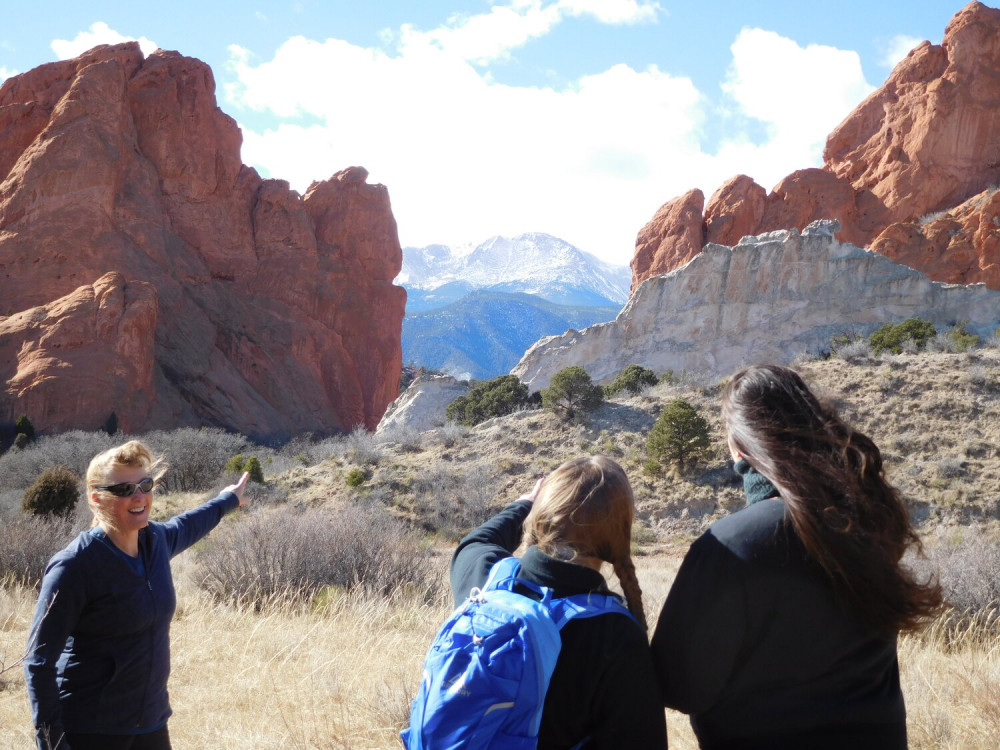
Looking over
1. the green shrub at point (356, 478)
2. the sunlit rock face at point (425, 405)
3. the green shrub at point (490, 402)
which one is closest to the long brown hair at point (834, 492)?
the green shrub at point (356, 478)

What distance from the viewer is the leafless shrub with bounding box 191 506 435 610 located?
23.4 feet

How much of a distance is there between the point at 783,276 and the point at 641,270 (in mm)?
16144

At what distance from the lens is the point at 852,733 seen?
1821 millimetres

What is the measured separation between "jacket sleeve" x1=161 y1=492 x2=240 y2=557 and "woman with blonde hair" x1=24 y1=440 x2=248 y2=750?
0.73 feet

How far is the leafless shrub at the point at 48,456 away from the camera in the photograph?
899 inches

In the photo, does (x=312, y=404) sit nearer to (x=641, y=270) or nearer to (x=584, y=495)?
(x=641, y=270)

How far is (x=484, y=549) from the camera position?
226cm

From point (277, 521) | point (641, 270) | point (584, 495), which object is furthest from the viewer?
point (641, 270)

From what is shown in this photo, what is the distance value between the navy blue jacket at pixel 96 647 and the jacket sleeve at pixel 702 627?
1906 millimetres

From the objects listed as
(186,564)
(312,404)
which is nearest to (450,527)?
(186,564)

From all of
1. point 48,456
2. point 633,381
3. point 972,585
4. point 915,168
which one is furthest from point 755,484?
point 915,168

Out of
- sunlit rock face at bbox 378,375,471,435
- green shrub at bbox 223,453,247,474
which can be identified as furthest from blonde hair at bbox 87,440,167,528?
sunlit rock face at bbox 378,375,471,435

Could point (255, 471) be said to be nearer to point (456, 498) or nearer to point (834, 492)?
point (456, 498)

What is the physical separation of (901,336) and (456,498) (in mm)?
16552
